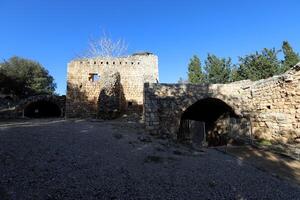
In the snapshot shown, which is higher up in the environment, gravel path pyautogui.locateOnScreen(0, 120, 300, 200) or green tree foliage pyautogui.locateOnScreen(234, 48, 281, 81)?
green tree foliage pyautogui.locateOnScreen(234, 48, 281, 81)

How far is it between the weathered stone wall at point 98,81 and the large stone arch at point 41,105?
3072 mm

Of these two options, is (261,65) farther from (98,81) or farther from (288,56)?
(98,81)

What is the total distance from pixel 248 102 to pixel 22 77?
25.2 metres

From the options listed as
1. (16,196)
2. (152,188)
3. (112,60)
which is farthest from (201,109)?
(16,196)

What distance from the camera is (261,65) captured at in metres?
24.5

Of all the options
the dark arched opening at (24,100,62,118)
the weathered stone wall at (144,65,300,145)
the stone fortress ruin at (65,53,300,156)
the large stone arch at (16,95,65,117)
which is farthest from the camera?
the dark arched opening at (24,100,62,118)

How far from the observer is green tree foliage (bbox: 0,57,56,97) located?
2611 centimetres

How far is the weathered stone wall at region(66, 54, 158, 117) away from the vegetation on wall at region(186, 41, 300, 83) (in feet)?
38.1

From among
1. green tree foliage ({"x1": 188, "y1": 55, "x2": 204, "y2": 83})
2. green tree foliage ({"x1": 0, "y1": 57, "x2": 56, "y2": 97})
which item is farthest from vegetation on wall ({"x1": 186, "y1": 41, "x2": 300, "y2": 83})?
green tree foliage ({"x1": 0, "y1": 57, "x2": 56, "y2": 97})

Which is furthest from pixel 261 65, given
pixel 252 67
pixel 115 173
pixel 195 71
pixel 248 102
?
pixel 115 173

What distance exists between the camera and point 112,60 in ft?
64.2

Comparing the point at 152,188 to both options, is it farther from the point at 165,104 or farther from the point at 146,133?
the point at 165,104

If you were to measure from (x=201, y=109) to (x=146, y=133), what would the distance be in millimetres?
6181

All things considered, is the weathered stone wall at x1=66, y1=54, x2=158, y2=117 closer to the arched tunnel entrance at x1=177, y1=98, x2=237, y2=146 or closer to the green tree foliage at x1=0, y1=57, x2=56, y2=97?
the arched tunnel entrance at x1=177, y1=98, x2=237, y2=146
